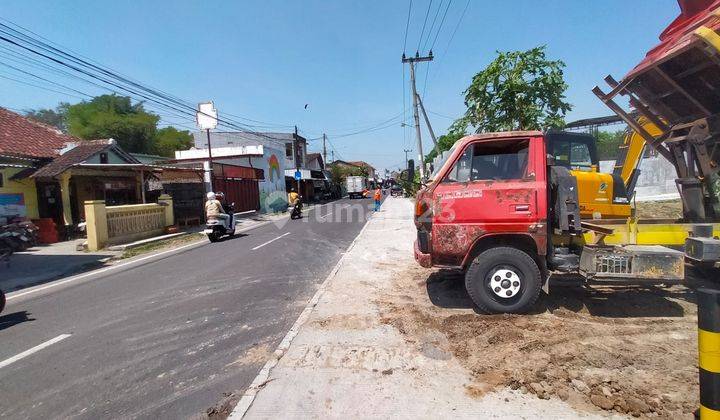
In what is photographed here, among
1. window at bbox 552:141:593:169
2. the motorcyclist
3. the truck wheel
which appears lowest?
the truck wheel

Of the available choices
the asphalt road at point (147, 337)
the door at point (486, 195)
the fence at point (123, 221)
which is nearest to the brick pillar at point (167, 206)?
the fence at point (123, 221)

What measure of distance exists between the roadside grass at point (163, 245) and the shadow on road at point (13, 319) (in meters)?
6.10

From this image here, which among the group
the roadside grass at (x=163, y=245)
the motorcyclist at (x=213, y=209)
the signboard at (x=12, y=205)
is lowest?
the roadside grass at (x=163, y=245)

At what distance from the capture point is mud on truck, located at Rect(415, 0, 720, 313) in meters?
4.86

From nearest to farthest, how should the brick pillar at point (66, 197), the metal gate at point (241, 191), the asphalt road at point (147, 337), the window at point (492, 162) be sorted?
the asphalt road at point (147, 337) → the window at point (492, 162) → the brick pillar at point (66, 197) → the metal gate at point (241, 191)

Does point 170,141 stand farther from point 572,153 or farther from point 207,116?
point 572,153

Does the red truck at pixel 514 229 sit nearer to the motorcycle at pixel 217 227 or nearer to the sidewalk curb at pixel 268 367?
the sidewalk curb at pixel 268 367

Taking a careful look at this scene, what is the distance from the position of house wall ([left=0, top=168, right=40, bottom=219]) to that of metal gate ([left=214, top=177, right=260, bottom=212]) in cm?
954

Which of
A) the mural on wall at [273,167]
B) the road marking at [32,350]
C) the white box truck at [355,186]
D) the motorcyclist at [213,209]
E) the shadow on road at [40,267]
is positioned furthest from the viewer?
the white box truck at [355,186]

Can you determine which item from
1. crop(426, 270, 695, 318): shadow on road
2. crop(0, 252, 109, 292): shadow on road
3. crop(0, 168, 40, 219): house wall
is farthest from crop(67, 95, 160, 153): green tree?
crop(426, 270, 695, 318): shadow on road

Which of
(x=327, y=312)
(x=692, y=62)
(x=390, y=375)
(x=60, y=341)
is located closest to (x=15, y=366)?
(x=60, y=341)

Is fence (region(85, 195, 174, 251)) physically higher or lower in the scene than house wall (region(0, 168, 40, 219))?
lower

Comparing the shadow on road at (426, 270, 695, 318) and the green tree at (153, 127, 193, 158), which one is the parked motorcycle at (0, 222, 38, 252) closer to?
the shadow on road at (426, 270, 695, 318)

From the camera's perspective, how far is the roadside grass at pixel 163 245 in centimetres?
1294
